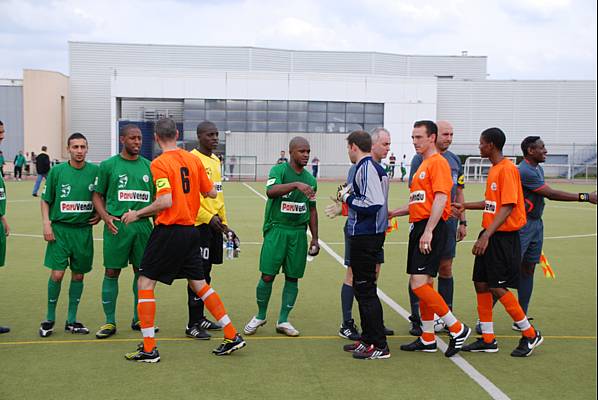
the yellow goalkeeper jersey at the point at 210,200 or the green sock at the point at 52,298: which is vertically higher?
the yellow goalkeeper jersey at the point at 210,200

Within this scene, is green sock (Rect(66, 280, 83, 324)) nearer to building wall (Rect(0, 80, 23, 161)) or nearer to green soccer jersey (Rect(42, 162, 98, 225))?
green soccer jersey (Rect(42, 162, 98, 225))

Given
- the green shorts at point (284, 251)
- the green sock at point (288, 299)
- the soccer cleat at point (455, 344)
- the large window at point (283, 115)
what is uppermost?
the large window at point (283, 115)

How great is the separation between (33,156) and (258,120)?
1605 centimetres

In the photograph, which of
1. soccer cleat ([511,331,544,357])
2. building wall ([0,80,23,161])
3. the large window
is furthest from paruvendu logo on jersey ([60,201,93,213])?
building wall ([0,80,23,161])

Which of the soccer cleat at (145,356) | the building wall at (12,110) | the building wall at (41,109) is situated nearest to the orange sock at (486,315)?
the soccer cleat at (145,356)

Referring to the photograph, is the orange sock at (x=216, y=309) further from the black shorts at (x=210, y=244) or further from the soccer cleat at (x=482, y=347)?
the soccer cleat at (x=482, y=347)

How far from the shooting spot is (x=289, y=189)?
6.82 meters

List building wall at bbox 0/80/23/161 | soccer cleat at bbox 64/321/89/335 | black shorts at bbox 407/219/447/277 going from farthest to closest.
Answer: building wall at bbox 0/80/23/161 < soccer cleat at bbox 64/321/89/335 < black shorts at bbox 407/219/447/277

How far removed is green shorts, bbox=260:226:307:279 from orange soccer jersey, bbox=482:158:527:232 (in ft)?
6.63

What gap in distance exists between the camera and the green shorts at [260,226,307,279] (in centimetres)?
712

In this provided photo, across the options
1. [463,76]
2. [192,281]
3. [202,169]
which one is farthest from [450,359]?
[463,76]

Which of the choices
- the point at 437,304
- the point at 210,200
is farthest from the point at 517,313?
the point at 210,200

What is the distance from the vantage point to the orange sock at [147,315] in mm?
6086

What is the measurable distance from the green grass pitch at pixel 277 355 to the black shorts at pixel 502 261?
0.76m
